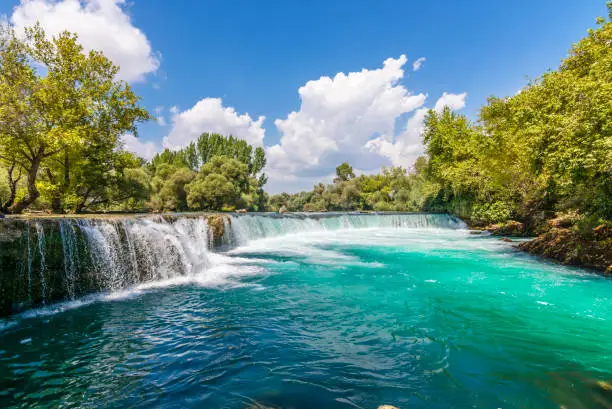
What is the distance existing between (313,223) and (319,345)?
18906 millimetres

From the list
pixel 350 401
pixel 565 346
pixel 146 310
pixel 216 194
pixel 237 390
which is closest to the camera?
pixel 350 401

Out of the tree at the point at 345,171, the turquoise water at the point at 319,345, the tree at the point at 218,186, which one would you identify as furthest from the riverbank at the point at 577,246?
the tree at the point at 345,171

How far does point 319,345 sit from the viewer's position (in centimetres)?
444

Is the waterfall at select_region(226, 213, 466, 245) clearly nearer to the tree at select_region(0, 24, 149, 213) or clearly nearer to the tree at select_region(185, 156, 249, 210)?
the tree at select_region(0, 24, 149, 213)

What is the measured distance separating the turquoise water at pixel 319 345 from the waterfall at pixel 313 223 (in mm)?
8210

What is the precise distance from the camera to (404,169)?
199 feet

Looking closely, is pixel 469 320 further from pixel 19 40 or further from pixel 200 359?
pixel 19 40

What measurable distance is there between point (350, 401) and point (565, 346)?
12.9 feet

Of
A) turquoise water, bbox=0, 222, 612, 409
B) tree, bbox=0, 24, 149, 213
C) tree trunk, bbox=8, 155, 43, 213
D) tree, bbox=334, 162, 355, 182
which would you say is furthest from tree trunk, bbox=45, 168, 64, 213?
tree, bbox=334, 162, 355, 182

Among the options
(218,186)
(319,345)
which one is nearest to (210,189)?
(218,186)

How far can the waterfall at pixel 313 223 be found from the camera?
1664 centimetres

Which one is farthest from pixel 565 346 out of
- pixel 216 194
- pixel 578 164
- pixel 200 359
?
pixel 216 194

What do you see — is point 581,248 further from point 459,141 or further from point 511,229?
point 459,141

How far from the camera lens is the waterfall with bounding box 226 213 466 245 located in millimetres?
16641
